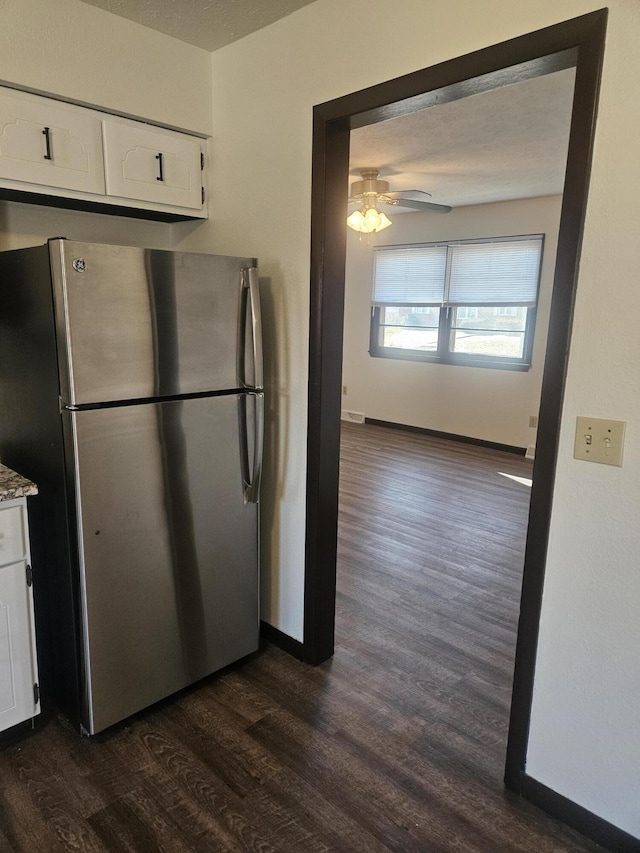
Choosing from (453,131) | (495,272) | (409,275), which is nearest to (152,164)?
(453,131)

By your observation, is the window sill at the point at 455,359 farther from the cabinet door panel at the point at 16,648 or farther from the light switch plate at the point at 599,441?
the cabinet door panel at the point at 16,648

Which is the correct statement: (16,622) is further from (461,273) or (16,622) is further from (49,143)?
(461,273)

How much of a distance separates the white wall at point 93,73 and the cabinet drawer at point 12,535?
1062 millimetres

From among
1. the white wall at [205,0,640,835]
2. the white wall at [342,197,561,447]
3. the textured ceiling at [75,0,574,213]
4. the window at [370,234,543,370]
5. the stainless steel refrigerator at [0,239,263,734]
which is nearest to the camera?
the white wall at [205,0,640,835]

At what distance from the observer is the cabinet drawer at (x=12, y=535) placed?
1.72 metres

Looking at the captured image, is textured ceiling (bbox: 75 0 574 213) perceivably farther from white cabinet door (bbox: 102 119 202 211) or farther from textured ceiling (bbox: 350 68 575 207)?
white cabinet door (bbox: 102 119 202 211)

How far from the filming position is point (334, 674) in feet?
7.56

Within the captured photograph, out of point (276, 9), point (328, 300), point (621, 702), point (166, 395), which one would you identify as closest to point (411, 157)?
point (276, 9)

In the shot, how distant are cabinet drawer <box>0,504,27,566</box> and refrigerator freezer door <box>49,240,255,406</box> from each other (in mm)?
399

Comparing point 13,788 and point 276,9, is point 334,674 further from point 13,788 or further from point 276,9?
point 276,9

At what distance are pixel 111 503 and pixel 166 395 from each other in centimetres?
39

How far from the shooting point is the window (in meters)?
5.63

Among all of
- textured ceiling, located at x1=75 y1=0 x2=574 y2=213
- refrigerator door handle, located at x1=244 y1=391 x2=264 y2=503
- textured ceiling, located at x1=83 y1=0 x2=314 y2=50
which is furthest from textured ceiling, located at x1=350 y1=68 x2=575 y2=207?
refrigerator door handle, located at x1=244 y1=391 x2=264 y2=503

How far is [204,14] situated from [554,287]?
1.58 m
